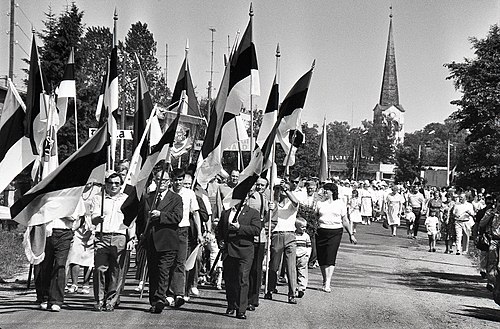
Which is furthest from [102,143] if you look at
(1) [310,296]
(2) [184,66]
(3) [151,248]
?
(2) [184,66]

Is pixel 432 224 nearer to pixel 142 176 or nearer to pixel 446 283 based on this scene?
pixel 446 283

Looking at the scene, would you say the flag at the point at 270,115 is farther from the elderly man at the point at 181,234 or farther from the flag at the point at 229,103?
the elderly man at the point at 181,234

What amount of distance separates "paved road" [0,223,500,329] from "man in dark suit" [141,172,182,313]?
16.1 inches

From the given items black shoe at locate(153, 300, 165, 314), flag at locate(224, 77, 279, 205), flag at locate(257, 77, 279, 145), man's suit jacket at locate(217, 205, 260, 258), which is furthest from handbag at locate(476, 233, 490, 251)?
black shoe at locate(153, 300, 165, 314)

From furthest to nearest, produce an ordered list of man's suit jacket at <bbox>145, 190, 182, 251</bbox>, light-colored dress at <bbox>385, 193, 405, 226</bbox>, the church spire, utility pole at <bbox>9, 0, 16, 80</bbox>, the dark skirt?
the church spire < utility pole at <bbox>9, 0, 16, 80</bbox> < light-colored dress at <bbox>385, 193, 405, 226</bbox> < the dark skirt < man's suit jacket at <bbox>145, 190, 182, 251</bbox>

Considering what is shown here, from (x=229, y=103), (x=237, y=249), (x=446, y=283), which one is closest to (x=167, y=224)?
(x=237, y=249)

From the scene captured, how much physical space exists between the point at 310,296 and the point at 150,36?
163ft

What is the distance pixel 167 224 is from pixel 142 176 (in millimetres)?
751

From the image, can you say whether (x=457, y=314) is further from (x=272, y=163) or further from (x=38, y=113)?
(x=38, y=113)

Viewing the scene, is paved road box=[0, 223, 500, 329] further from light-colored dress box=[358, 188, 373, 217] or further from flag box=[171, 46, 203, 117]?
light-colored dress box=[358, 188, 373, 217]

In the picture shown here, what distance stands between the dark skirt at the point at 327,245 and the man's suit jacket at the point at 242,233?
2660 mm

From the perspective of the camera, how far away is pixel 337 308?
12.1m

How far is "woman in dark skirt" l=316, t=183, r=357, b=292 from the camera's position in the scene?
13883mm

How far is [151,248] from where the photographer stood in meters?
11.3
